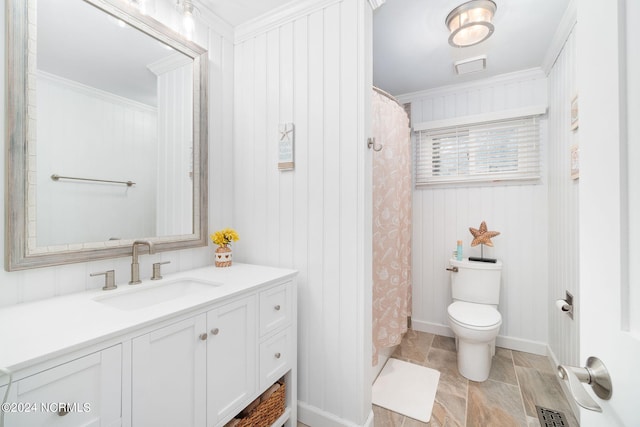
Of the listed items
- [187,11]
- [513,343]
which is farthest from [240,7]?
[513,343]

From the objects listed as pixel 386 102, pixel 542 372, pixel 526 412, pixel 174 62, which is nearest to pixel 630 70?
pixel 386 102

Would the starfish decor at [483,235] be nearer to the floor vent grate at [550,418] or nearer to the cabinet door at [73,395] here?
the floor vent grate at [550,418]

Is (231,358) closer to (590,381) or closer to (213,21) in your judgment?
(590,381)

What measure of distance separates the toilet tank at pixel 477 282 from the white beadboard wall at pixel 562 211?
1.28 feet

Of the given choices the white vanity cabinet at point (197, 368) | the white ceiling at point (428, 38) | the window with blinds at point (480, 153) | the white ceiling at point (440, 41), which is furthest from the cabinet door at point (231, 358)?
the window with blinds at point (480, 153)

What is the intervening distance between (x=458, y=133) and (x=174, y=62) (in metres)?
2.43

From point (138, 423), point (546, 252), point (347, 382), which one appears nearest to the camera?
point (138, 423)

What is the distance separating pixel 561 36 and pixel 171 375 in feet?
9.49

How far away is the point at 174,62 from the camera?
159 cm

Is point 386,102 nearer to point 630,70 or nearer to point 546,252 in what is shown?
point 630,70

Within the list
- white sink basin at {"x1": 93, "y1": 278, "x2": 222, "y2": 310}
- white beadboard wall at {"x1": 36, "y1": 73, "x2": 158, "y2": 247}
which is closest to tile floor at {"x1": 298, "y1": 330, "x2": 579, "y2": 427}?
white sink basin at {"x1": 93, "y1": 278, "x2": 222, "y2": 310}

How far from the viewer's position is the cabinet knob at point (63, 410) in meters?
0.72

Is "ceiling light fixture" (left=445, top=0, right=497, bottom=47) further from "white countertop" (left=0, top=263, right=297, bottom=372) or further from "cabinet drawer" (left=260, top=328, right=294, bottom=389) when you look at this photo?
"cabinet drawer" (left=260, top=328, right=294, bottom=389)

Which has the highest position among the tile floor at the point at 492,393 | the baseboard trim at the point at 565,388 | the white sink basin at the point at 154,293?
the white sink basin at the point at 154,293
